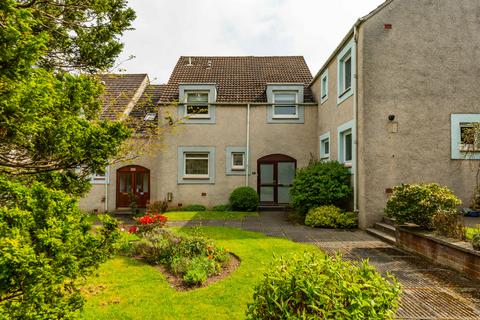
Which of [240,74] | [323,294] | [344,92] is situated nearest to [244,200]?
[344,92]

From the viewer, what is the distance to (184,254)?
727 centimetres

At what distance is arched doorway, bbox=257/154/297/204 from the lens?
59.3 ft

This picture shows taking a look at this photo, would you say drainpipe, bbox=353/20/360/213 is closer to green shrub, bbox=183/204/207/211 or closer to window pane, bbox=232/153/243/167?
window pane, bbox=232/153/243/167

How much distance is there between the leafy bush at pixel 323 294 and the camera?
261 centimetres

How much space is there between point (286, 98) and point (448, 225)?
12.4 meters

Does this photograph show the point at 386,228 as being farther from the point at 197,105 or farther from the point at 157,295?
Answer: the point at 197,105

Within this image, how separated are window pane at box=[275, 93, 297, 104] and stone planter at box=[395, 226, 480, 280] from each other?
36.5 ft

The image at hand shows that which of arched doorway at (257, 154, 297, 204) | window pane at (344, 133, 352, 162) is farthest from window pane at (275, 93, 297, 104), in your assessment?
window pane at (344, 133, 352, 162)

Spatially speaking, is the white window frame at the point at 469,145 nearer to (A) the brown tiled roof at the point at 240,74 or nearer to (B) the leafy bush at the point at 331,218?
(B) the leafy bush at the point at 331,218

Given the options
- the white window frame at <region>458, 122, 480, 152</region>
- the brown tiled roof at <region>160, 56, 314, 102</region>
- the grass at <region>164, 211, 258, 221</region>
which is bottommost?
the grass at <region>164, 211, 258, 221</region>

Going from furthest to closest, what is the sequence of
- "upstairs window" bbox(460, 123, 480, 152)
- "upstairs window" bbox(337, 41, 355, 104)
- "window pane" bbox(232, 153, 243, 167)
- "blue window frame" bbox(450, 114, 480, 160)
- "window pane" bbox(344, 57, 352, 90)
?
"window pane" bbox(232, 153, 243, 167) → "window pane" bbox(344, 57, 352, 90) → "upstairs window" bbox(337, 41, 355, 104) → "blue window frame" bbox(450, 114, 480, 160) → "upstairs window" bbox(460, 123, 480, 152)

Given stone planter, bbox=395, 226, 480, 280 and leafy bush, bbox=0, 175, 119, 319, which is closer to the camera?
leafy bush, bbox=0, 175, 119, 319

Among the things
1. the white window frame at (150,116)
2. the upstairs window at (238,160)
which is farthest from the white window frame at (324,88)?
the white window frame at (150,116)

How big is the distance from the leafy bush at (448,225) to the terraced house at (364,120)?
11.0ft
